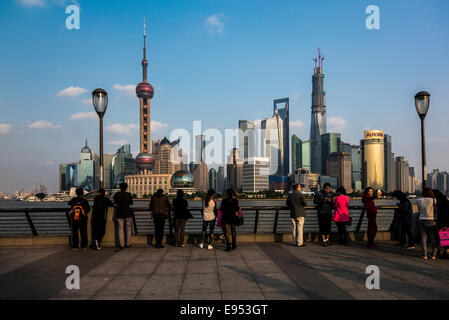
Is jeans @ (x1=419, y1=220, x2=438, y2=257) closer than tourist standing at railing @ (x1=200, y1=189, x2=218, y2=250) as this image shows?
Yes

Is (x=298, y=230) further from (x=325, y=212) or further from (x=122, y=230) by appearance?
(x=122, y=230)

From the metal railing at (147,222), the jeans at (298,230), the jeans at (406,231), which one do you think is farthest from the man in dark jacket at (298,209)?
the jeans at (406,231)

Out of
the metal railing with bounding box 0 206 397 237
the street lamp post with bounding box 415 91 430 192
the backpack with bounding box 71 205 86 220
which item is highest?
the street lamp post with bounding box 415 91 430 192

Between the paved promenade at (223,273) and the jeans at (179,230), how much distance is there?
1.58ft

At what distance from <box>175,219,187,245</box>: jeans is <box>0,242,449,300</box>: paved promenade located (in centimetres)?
48

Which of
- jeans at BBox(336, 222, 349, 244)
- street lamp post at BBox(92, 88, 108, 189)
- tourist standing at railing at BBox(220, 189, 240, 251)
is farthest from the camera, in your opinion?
street lamp post at BBox(92, 88, 108, 189)

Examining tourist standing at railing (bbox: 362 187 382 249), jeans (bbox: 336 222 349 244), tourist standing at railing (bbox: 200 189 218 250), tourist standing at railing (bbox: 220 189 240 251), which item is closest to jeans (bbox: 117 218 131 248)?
tourist standing at railing (bbox: 200 189 218 250)

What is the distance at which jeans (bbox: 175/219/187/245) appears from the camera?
11992 millimetres

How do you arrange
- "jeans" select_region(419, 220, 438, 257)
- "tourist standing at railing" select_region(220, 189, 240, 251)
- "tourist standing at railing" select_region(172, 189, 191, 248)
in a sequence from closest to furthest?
"jeans" select_region(419, 220, 438, 257), "tourist standing at railing" select_region(220, 189, 240, 251), "tourist standing at railing" select_region(172, 189, 191, 248)

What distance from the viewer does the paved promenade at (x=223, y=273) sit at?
661cm

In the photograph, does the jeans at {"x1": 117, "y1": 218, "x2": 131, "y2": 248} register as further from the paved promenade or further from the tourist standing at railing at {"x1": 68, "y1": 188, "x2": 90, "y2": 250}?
the tourist standing at railing at {"x1": 68, "y1": 188, "x2": 90, "y2": 250}

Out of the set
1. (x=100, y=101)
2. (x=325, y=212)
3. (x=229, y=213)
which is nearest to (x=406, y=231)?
(x=325, y=212)

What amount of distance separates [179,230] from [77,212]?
3.40m
